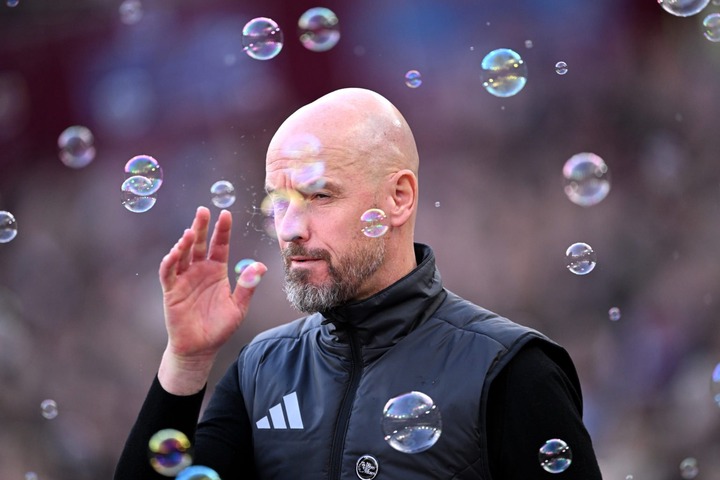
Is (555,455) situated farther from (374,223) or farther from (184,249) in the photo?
(184,249)

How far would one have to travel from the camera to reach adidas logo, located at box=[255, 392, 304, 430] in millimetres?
2316

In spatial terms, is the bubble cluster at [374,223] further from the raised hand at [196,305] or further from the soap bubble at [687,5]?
the soap bubble at [687,5]

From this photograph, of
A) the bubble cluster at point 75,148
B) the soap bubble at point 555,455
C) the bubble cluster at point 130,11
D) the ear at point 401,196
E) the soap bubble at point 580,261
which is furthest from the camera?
the bubble cluster at point 130,11

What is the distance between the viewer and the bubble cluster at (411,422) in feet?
6.79

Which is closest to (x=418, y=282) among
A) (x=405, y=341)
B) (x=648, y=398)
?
(x=405, y=341)

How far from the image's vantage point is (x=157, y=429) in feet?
7.45

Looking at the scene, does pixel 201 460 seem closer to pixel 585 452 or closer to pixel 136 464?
pixel 136 464

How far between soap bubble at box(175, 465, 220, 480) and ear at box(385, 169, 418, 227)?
745 mm

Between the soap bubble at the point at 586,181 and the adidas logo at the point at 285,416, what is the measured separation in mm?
1481

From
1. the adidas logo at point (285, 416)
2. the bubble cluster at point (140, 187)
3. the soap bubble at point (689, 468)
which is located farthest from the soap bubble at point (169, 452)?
the soap bubble at point (689, 468)

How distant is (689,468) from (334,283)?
3.23m

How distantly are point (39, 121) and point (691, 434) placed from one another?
4428mm

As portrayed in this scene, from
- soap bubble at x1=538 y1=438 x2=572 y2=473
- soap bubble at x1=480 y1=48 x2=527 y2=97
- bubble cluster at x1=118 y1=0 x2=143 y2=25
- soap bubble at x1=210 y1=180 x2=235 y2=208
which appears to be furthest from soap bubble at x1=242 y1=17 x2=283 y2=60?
bubble cluster at x1=118 y1=0 x2=143 y2=25

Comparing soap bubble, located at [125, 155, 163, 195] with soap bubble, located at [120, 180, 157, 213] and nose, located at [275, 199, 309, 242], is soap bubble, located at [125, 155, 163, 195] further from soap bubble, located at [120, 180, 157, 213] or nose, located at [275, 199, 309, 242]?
nose, located at [275, 199, 309, 242]
